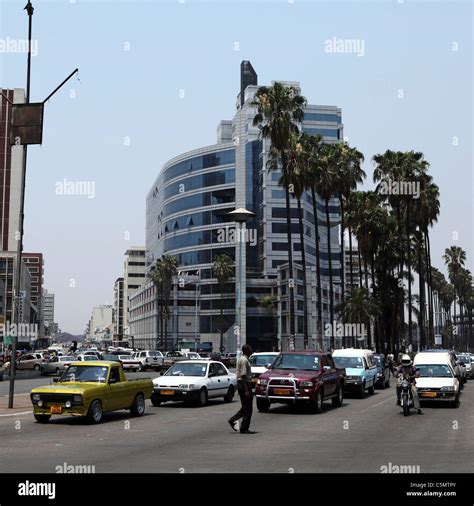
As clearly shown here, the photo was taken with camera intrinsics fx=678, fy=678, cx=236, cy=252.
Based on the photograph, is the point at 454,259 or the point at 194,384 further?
the point at 454,259

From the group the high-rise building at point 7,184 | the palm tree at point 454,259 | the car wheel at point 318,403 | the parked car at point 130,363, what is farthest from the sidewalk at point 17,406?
the high-rise building at point 7,184

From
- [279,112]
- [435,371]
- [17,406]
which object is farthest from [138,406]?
[279,112]

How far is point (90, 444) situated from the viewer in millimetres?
13352

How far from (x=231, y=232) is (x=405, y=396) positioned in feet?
305

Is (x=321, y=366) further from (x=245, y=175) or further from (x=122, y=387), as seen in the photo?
(x=245, y=175)

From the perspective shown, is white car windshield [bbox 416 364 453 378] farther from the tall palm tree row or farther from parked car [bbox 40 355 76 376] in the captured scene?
the tall palm tree row

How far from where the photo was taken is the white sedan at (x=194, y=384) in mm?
21891

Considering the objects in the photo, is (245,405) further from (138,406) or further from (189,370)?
(189,370)

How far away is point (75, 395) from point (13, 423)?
2.14 meters

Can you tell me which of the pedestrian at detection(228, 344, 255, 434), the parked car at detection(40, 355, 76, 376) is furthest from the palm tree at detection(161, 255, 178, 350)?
the pedestrian at detection(228, 344, 255, 434)

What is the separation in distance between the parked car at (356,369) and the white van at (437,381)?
9.02 feet

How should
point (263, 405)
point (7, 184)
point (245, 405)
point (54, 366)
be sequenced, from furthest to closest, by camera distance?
point (7, 184) < point (54, 366) < point (263, 405) < point (245, 405)

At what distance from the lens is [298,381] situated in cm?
1970

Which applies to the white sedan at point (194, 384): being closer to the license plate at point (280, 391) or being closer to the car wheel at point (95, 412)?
the license plate at point (280, 391)
